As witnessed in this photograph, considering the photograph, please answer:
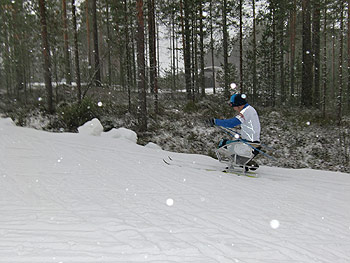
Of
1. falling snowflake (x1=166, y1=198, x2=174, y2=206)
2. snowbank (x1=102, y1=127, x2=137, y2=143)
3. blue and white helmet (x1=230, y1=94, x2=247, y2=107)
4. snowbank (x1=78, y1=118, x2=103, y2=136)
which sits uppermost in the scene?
blue and white helmet (x1=230, y1=94, x2=247, y2=107)

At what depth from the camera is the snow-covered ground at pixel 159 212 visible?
2781 millimetres

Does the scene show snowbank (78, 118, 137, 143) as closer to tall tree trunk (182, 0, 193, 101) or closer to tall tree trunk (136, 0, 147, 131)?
tall tree trunk (136, 0, 147, 131)

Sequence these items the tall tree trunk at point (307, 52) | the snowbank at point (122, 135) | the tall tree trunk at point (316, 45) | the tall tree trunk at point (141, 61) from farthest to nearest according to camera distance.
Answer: the tall tree trunk at point (316, 45) → the tall tree trunk at point (307, 52) → the tall tree trunk at point (141, 61) → the snowbank at point (122, 135)

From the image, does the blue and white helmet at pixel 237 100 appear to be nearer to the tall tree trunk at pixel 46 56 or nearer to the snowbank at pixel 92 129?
the snowbank at pixel 92 129

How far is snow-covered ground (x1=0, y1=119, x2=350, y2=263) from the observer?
2.78m

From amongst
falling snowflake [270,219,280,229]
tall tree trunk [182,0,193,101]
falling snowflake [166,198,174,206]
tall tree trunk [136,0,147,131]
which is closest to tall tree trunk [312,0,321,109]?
tall tree trunk [182,0,193,101]

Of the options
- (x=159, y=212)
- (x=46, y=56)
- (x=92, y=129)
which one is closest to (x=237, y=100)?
(x=159, y=212)

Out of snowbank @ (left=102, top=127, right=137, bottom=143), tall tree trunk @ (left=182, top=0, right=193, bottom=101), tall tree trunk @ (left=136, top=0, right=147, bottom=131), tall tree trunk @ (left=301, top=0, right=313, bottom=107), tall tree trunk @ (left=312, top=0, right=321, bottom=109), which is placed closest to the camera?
snowbank @ (left=102, top=127, right=137, bottom=143)

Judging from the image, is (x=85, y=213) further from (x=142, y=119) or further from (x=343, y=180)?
(x=142, y=119)

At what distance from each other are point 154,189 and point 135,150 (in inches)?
128

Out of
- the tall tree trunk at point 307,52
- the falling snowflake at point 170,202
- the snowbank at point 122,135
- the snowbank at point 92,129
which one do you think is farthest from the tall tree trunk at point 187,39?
the falling snowflake at point 170,202

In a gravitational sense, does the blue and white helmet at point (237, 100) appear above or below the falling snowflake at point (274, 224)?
above

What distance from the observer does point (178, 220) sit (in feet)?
11.7

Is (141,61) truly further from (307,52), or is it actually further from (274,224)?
(307,52)
